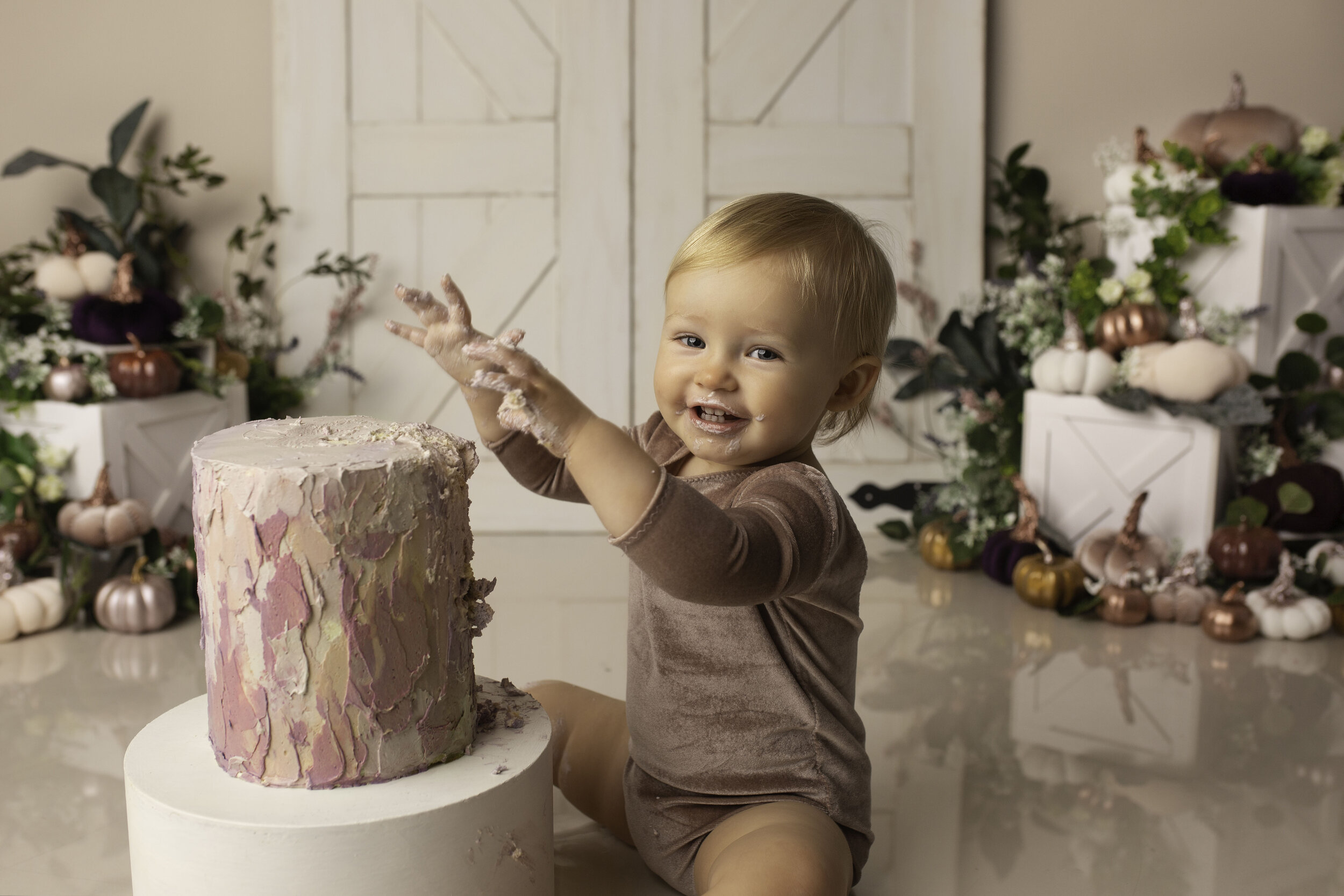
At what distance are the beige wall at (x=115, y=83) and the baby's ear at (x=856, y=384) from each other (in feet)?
7.60

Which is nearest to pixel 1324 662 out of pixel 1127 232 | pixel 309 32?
pixel 1127 232

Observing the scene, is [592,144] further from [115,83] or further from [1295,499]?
[1295,499]

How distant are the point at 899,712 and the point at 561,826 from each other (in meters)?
0.66

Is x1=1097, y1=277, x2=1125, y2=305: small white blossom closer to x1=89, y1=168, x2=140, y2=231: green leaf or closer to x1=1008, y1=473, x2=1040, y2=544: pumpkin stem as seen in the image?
x1=1008, y1=473, x2=1040, y2=544: pumpkin stem

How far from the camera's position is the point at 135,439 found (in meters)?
2.52

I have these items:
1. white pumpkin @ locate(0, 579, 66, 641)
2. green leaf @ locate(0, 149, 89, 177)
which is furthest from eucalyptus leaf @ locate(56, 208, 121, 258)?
white pumpkin @ locate(0, 579, 66, 641)

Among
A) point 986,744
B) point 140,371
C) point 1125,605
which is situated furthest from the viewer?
point 140,371

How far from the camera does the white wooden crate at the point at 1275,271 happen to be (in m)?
2.58

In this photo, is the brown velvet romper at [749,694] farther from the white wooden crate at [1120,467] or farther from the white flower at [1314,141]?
the white flower at [1314,141]

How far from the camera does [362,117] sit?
123 inches

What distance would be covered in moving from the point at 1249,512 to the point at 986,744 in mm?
974

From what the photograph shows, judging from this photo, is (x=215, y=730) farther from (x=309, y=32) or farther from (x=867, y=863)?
(x=309, y=32)

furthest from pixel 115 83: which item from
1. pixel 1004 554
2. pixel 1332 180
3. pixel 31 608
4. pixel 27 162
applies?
pixel 1332 180

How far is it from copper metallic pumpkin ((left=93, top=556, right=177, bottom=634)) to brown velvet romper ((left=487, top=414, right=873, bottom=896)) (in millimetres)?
1272
